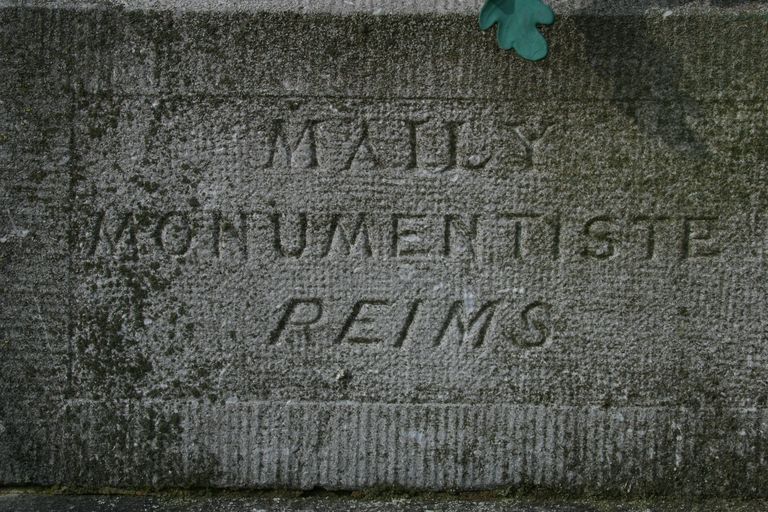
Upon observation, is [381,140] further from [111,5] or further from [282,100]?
[111,5]

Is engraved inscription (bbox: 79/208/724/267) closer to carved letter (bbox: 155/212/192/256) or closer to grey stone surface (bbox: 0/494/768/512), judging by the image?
carved letter (bbox: 155/212/192/256)

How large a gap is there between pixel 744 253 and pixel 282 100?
112cm

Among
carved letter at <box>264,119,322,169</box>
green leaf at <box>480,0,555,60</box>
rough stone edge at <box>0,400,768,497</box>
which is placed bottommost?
rough stone edge at <box>0,400,768,497</box>

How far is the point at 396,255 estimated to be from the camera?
1.95 meters

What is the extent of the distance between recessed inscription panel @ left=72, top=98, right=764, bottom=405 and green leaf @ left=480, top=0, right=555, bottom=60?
0.61 feet

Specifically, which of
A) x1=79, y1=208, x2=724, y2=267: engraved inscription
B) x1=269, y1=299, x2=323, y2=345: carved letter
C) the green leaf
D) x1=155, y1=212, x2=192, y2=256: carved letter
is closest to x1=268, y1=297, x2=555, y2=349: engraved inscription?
x1=269, y1=299, x2=323, y2=345: carved letter

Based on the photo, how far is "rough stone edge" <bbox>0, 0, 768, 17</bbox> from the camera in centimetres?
189

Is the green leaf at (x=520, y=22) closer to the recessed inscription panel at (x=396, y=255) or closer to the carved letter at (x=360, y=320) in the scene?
the recessed inscription panel at (x=396, y=255)

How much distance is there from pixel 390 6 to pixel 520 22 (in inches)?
12.2

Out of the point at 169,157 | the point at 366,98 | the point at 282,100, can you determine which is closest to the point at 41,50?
the point at 169,157

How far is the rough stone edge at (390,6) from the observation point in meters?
1.89

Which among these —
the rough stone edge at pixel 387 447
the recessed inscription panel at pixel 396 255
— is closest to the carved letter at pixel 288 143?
the recessed inscription panel at pixel 396 255

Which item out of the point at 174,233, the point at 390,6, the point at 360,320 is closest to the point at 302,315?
the point at 360,320

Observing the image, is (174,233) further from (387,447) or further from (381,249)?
(387,447)
